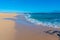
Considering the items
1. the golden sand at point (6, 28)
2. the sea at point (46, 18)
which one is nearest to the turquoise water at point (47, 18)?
the sea at point (46, 18)

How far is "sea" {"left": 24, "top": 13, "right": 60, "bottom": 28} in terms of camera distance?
144 cm

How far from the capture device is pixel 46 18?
4.82ft

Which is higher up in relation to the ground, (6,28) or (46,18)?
(46,18)

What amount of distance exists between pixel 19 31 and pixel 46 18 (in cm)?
35

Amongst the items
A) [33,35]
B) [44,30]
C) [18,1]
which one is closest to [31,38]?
[33,35]

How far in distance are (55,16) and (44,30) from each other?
0.67ft

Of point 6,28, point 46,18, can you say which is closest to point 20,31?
point 6,28

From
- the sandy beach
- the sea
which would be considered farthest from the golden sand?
the sea

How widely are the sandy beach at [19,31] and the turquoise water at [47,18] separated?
6cm

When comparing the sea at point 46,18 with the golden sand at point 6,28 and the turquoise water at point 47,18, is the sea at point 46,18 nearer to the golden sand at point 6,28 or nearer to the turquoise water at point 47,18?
the turquoise water at point 47,18

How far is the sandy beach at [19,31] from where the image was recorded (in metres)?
1.44

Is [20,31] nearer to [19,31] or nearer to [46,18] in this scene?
[19,31]

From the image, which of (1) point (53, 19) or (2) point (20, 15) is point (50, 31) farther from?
(2) point (20, 15)

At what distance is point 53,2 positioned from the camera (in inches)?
58.6
